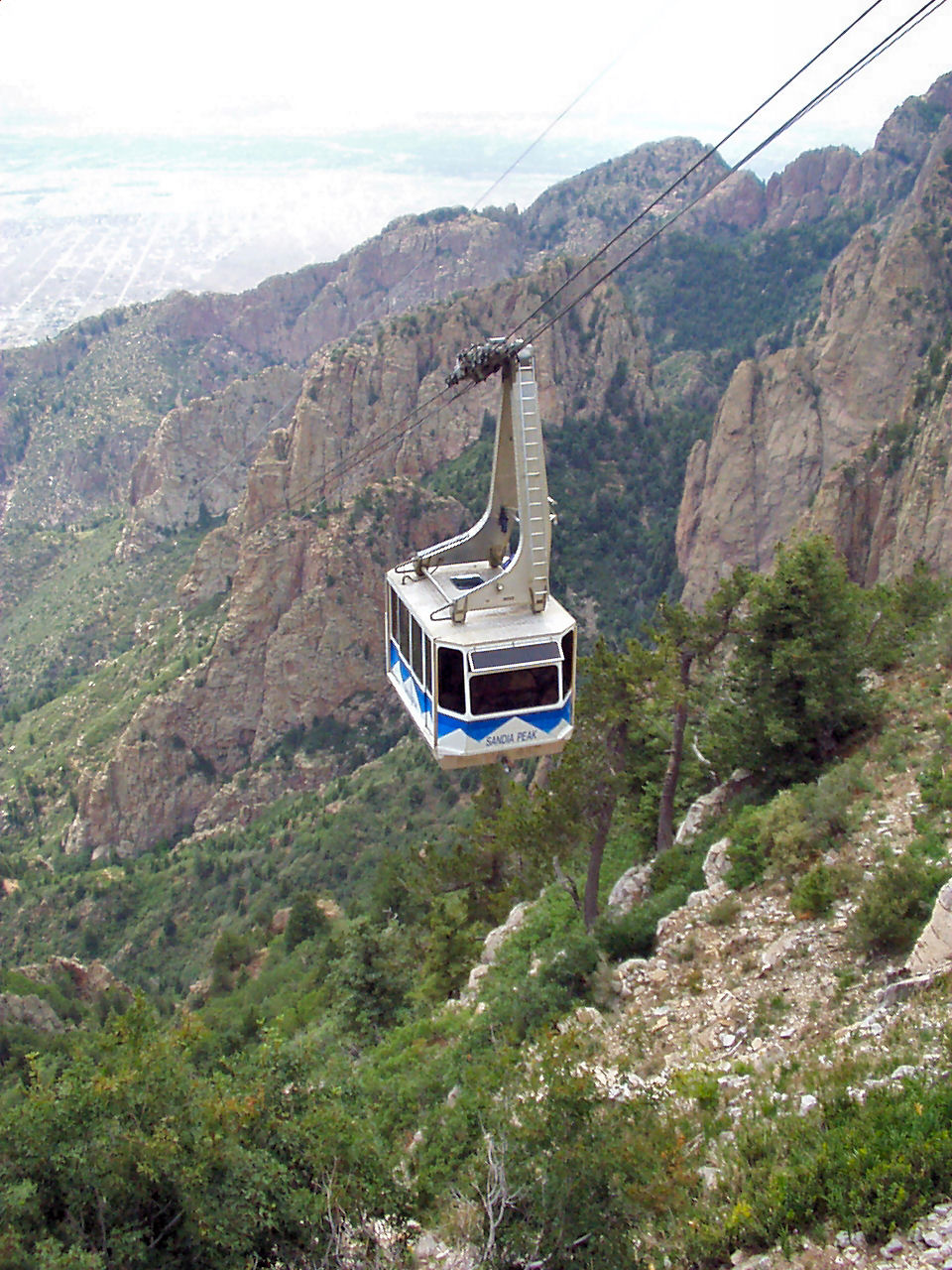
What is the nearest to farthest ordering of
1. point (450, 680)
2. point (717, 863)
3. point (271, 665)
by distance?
1. point (450, 680)
2. point (717, 863)
3. point (271, 665)

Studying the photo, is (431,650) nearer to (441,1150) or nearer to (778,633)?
(441,1150)

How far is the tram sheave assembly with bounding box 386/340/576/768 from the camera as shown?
12555mm

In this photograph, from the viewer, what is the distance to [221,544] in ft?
239

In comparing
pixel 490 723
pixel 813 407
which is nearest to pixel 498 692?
pixel 490 723

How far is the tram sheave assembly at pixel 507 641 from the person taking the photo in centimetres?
1255

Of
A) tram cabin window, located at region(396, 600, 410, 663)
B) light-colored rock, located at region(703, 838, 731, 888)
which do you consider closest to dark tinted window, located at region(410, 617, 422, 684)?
tram cabin window, located at region(396, 600, 410, 663)

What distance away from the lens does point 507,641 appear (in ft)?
41.4

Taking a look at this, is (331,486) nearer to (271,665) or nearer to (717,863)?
(271,665)

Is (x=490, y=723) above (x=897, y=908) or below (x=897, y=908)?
above

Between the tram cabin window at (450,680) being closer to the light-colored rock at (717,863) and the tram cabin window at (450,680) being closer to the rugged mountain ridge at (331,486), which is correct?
the light-colored rock at (717,863)

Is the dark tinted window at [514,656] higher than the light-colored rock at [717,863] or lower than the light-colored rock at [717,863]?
higher

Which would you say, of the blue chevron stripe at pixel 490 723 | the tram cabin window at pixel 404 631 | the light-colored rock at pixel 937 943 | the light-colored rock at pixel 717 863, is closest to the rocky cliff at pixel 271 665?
the light-colored rock at pixel 717 863

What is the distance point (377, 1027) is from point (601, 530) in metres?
52.5

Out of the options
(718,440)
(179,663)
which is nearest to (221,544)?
(179,663)
